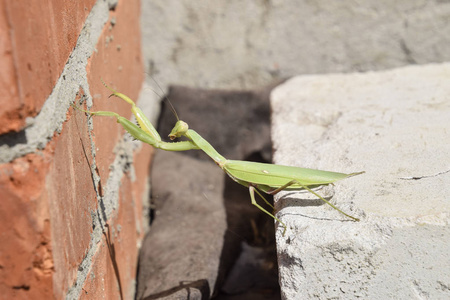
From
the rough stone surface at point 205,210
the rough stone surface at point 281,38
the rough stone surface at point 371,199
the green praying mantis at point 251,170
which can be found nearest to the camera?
the rough stone surface at point 371,199

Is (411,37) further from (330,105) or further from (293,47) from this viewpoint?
(330,105)

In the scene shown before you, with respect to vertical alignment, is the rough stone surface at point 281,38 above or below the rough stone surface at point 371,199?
above

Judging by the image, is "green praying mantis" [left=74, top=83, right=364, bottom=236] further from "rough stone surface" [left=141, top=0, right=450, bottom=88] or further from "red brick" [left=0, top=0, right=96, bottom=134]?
"rough stone surface" [left=141, top=0, right=450, bottom=88]

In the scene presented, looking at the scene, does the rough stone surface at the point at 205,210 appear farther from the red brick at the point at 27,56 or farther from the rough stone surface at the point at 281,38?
the red brick at the point at 27,56

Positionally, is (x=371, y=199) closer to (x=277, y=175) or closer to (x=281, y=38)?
(x=277, y=175)

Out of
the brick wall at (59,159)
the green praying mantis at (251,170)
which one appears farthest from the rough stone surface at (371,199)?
the brick wall at (59,159)

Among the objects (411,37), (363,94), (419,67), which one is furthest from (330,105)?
(411,37)
